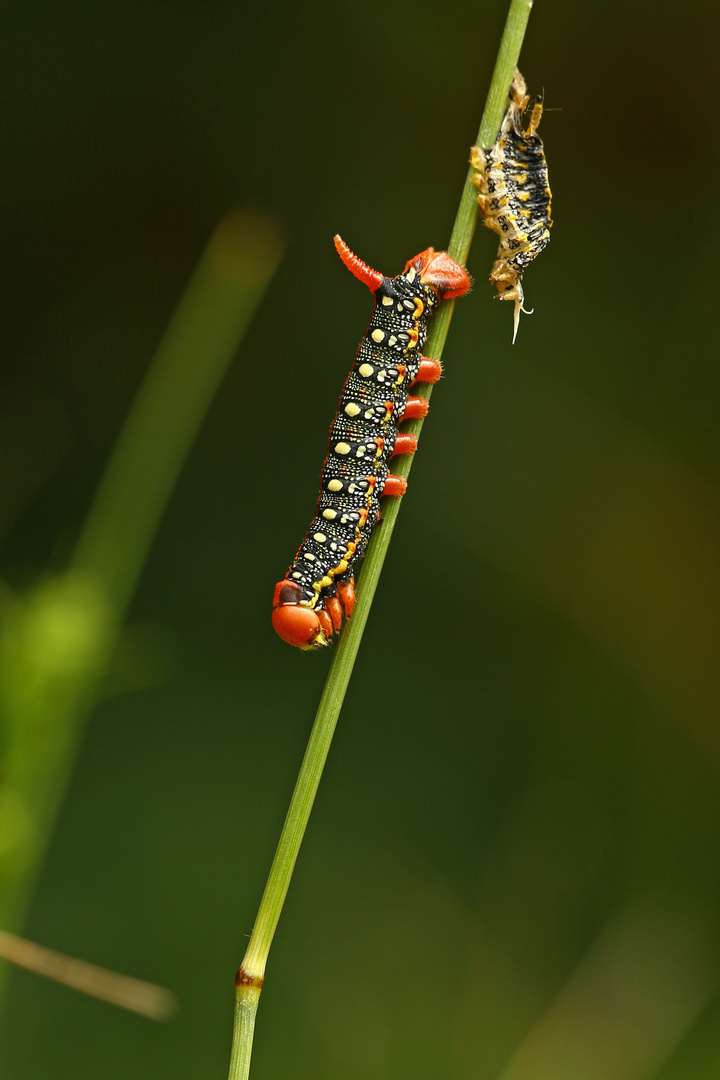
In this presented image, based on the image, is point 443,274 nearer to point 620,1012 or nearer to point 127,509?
point 127,509

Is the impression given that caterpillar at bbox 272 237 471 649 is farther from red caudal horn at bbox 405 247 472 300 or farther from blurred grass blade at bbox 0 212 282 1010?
blurred grass blade at bbox 0 212 282 1010

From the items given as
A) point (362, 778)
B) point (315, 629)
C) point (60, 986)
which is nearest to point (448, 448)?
point (362, 778)

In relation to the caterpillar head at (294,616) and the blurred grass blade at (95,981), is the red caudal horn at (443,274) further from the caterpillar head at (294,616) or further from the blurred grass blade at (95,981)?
the blurred grass blade at (95,981)

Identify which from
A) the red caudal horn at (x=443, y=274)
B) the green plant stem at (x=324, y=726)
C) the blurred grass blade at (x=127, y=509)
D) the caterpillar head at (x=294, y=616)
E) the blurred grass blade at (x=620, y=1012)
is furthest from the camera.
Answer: the blurred grass blade at (x=620, y=1012)

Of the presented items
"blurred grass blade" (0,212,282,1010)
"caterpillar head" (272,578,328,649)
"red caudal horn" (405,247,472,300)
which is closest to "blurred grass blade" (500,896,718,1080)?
"caterpillar head" (272,578,328,649)

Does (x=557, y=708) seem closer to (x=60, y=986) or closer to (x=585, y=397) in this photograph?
(x=585, y=397)

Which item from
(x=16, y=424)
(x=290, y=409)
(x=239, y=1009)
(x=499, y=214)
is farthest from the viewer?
(x=290, y=409)

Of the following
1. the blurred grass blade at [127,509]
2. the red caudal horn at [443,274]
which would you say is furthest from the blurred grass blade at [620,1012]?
the red caudal horn at [443,274]
